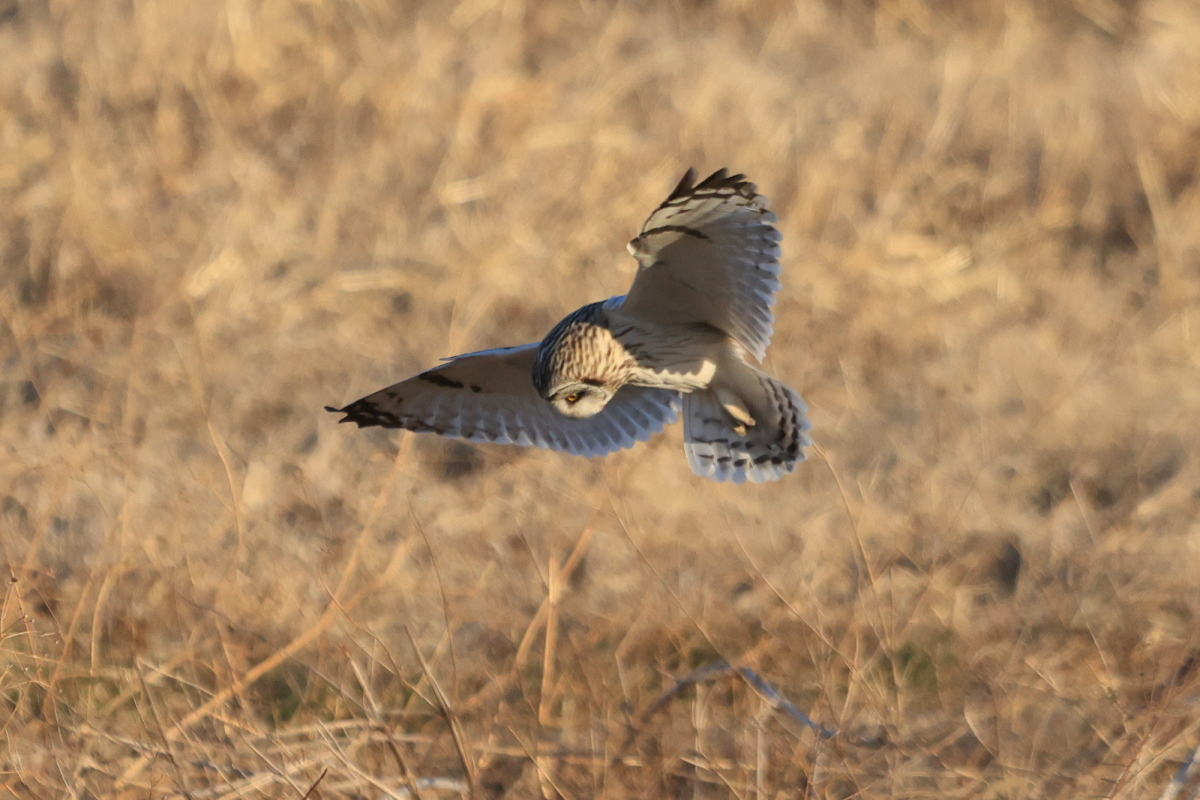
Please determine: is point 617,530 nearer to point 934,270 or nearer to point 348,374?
point 348,374

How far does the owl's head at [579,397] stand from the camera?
4020 millimetres

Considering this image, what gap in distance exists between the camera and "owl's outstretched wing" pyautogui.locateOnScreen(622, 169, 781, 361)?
3590 mm

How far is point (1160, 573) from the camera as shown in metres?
6.00

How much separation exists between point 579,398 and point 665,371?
35 cm

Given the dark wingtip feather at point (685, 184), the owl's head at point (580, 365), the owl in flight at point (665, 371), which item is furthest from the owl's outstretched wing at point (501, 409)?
the dark wingtip feather at point (685, 184)

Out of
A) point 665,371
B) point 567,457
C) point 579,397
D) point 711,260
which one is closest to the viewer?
point 711,260

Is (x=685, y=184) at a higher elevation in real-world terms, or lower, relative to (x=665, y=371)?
higher

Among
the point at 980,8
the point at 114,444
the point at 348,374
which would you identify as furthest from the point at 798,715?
the point at 980,8

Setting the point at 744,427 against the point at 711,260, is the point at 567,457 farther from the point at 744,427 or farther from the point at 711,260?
the point at 711,260

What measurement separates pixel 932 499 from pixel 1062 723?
3.98ft

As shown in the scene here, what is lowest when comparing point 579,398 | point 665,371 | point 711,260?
point 579,398

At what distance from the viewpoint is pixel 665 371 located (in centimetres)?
429

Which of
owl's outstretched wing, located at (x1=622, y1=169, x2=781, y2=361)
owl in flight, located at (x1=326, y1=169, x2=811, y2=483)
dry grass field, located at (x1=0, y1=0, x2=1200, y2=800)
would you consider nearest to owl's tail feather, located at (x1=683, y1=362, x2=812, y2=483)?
owl in flight, located at (x1=326, y1=169, x2=811, y2=483)

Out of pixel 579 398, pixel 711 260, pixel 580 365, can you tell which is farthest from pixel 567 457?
pixel 711 260
